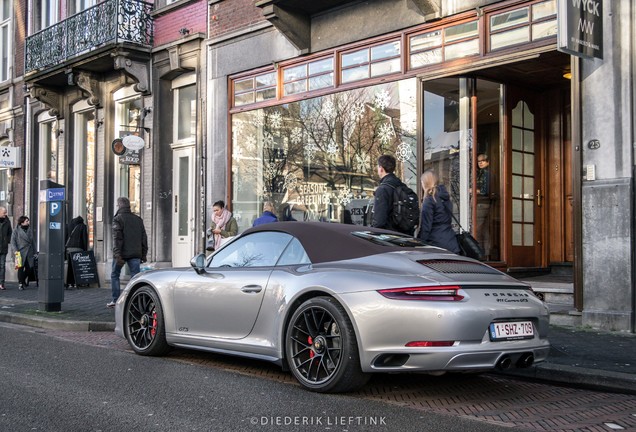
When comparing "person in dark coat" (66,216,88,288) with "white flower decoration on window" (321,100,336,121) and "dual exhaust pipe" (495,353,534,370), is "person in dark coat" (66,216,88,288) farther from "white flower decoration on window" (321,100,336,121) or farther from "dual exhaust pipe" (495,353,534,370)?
"dual exhaust pipe" (495,353,534,370)

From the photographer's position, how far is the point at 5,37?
2398cm

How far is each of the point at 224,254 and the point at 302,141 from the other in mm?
6900

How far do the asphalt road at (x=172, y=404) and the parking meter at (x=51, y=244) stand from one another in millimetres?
4428

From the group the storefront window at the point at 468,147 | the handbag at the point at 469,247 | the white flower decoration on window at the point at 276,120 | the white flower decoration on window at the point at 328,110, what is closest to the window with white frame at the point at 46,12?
the white flower decoration on window at the point at 276,120

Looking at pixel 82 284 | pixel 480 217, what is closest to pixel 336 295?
pixel 480 217

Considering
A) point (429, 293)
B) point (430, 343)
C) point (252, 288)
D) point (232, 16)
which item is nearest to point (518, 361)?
point (430, 343)

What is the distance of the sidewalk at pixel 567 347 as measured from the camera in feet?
20.0

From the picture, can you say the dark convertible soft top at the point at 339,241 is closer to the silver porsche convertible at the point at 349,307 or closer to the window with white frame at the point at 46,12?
the silver porsche convertible at the point at 349,307

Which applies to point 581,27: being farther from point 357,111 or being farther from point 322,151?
point 322,151

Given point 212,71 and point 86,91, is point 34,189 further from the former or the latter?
point 212,71

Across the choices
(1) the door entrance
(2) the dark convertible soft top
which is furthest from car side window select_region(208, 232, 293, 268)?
(1) the door entrance

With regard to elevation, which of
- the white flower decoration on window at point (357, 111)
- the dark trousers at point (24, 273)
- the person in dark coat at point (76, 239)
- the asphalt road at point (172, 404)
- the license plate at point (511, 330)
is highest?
the white flower decoration on window at point (357, 111)

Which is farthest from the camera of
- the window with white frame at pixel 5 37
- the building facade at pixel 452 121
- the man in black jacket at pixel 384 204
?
the window with white frame at pixel 5 37

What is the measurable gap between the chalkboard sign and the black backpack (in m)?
10.8
